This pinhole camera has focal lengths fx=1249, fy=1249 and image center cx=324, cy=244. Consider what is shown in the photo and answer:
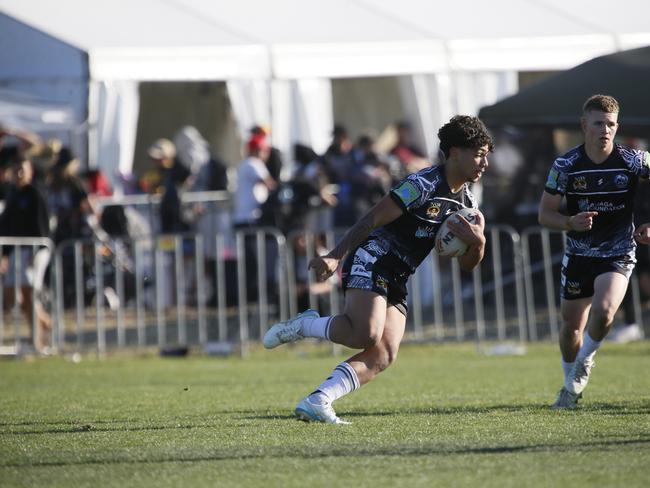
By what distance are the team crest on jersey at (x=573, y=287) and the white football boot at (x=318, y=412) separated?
6.46 ft

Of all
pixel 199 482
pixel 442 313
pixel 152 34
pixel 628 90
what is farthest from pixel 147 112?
pixel 199 482

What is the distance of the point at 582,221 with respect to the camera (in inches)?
307

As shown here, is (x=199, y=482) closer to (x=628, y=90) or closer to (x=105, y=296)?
(x=628, y=90)

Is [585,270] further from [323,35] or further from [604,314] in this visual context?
[323,35]

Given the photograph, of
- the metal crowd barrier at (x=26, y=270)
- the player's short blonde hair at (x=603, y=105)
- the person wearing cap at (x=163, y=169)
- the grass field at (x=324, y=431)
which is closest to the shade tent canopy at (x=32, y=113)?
the person wearing cap at (x=163, y=169)

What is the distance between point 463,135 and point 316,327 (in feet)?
4.69

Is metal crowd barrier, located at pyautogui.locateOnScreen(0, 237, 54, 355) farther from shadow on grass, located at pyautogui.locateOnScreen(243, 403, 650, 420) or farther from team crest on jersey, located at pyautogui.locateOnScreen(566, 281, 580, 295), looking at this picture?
team crest on jersey, located at pyautogui.locateOnScreen(566, 281, 580, 295)

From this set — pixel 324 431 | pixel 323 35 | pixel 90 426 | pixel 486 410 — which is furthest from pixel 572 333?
pixel 323 35

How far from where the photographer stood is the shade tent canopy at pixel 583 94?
13.5 metres

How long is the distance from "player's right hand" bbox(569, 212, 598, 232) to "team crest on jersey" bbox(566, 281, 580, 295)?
65 centimetres

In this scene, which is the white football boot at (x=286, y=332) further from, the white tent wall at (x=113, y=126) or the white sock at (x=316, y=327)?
the white tent wall at (x=113, y=126)

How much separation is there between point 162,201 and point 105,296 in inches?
73.9

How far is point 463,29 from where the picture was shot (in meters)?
18.9

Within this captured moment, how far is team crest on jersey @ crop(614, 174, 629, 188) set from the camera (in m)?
8.26
